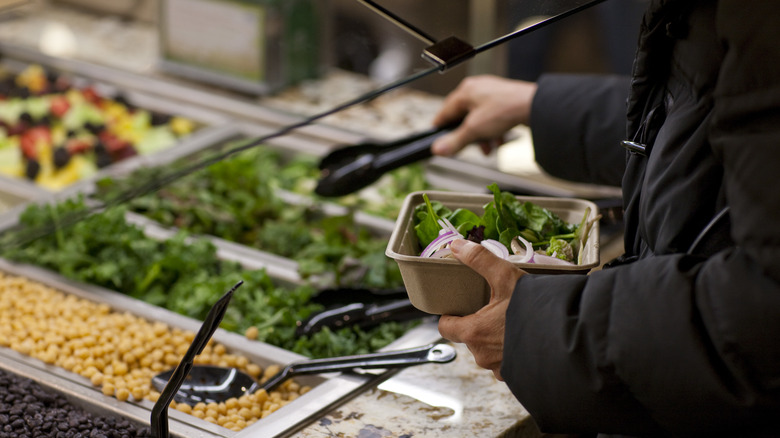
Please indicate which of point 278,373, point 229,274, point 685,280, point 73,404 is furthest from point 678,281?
point 229,274

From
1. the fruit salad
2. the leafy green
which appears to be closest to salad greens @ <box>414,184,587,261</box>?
the leafy green

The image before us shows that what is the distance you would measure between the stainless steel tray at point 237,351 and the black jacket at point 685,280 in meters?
0.48

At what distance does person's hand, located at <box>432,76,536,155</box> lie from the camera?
7.26 ft

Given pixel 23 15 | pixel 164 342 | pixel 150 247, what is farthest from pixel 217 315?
pixel 23 15

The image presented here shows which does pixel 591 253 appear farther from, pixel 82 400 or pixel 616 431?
pixel 82 400

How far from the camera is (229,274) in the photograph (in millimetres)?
2119

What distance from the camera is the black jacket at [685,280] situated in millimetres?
974

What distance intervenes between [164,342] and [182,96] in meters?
1.40

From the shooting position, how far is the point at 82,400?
5.39ft

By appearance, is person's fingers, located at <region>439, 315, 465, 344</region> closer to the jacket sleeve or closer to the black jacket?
the black jacket

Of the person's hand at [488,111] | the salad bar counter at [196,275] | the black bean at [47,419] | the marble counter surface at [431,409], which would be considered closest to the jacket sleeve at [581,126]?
the person's hand at [488,111]

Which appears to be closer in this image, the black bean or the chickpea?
the black bean

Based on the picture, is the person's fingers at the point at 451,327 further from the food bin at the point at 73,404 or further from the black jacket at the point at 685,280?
the food bin at the point at 73,404

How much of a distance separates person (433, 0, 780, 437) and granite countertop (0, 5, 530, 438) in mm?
300
